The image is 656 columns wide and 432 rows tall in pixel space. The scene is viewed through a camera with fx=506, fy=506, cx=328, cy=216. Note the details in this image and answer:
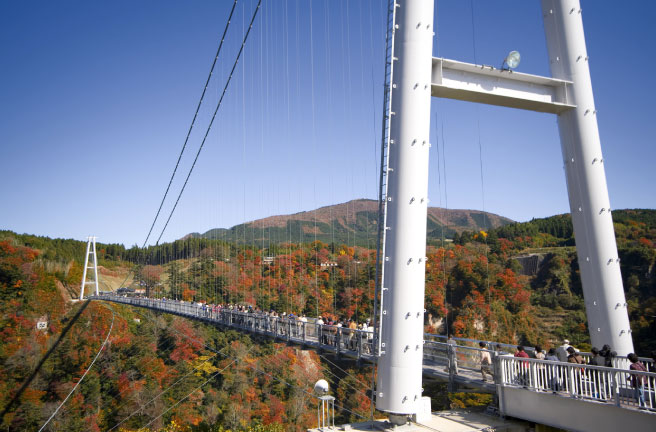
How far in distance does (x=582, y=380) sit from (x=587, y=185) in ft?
15.5

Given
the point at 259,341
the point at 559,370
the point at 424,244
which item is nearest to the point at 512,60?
the point at 424,244

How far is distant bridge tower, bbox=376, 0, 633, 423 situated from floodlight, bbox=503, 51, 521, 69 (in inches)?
7.4

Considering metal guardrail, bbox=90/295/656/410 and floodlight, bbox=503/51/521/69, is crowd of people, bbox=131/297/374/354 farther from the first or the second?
floodlight, bbox=503/51/521/69

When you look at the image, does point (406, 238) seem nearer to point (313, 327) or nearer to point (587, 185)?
point (587, 185)

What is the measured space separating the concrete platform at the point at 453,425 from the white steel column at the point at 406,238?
0.38m

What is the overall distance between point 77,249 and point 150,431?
58.8 meters

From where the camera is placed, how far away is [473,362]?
10.8 m

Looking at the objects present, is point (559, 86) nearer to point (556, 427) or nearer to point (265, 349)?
point (556, 427)

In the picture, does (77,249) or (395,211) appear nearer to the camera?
(395,211)

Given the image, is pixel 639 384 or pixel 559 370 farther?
pixel 559 370

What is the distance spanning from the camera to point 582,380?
323 inches

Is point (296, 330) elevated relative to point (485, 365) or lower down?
elevated

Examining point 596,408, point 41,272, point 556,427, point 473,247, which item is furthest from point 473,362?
point 41,272

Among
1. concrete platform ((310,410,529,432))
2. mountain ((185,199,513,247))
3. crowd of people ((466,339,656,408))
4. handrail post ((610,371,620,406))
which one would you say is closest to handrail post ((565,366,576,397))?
crowd of people ((466,339,656,408))
